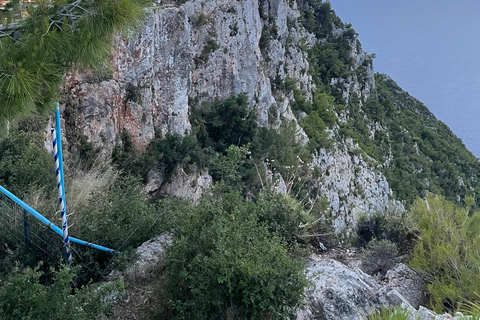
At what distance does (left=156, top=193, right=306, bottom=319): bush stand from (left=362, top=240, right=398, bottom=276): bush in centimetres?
166

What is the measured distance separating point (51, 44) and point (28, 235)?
5.48 ft

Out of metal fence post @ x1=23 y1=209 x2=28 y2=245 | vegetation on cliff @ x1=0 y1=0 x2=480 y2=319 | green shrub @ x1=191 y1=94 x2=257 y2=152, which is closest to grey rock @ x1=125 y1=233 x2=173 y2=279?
vegetation on cliff @ x1=0 y1=0 x2=480 y2=319

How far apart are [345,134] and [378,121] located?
963 centimetres

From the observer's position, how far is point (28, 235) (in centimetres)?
323

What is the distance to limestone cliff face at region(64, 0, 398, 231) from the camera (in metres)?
9.19

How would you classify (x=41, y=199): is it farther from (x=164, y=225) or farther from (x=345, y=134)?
(x=345, y=134)

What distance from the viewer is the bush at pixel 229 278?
2.33m

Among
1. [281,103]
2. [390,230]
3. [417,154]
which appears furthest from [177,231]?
[417,154]

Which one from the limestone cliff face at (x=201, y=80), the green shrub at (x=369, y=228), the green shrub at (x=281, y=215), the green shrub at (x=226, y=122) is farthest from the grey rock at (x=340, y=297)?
the green shrub at (x=226, y=122)

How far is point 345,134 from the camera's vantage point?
89.1ft

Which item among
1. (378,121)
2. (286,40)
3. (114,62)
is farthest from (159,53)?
(378,121)

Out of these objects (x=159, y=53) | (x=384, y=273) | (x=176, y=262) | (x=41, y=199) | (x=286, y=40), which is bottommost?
(x=41, y=199)

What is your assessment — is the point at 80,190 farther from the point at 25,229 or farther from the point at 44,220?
the point at 44,220

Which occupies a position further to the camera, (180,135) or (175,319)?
(180,135)
